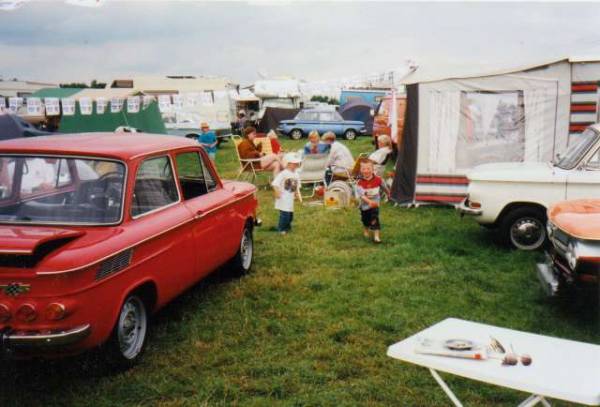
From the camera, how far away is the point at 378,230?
7.86 metres

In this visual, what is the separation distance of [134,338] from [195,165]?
1.98m

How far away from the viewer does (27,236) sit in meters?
3.60

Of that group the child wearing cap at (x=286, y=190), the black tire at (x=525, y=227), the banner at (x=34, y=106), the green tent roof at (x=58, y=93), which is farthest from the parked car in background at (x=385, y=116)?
the green tent roof at (x=58, y=93)

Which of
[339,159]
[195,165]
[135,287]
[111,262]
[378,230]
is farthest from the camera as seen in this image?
[339,159]

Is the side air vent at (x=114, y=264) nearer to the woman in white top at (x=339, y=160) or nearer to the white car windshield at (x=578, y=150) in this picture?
the white car windshield at (x=578, y=150)

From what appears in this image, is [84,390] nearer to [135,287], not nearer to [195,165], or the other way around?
[135,287]

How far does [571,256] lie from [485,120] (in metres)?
5.62

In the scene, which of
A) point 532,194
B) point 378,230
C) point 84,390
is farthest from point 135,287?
point 532,194

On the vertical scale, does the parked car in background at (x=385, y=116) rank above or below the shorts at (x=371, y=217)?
above

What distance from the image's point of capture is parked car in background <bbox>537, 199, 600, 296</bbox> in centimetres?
437

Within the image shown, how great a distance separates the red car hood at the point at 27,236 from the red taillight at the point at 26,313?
0.34 metres

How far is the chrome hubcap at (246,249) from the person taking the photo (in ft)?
21.3

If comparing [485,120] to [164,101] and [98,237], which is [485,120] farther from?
[164,101]

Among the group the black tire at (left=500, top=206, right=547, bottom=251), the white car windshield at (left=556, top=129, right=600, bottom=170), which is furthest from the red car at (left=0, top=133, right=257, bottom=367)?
the white car windshield at (left=556, top=129, right=600, bottom=170)
